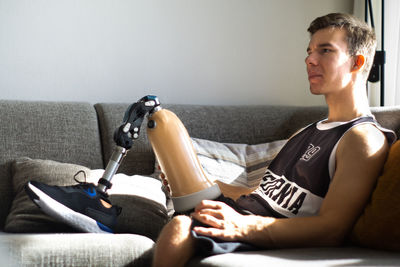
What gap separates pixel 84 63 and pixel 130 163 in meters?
0.59

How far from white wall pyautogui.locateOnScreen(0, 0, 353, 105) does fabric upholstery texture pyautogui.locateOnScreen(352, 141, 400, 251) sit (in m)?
1.46

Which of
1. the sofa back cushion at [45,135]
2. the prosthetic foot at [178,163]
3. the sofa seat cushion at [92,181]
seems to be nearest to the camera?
the prosthetic foot at [178,163]

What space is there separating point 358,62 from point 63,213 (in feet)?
3.13

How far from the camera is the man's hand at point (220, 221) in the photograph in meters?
1.39

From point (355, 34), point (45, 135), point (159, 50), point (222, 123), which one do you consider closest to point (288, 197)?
point (355, 34)

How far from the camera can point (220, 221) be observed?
1.43 meters

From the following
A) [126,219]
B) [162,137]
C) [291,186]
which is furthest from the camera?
[126,219]

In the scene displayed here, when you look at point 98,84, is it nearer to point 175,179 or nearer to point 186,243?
point 175,179

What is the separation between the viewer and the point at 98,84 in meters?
2.59

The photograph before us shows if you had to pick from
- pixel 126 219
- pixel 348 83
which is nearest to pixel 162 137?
pixel 126 219

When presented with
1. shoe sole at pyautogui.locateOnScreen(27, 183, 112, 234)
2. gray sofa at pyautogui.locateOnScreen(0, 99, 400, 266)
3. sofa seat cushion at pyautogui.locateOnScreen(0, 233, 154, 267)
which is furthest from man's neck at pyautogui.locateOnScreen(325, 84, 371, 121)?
shoe sole at pyautogui.locateOnScreen(27, 183, 112, 234)

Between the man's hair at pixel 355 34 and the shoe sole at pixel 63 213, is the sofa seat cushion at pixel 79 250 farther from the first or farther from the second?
the man's hair at pixel 355 34

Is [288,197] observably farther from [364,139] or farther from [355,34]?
[355,34]

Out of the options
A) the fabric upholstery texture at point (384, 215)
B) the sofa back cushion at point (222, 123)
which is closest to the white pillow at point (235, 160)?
the sofa back cushion at point (222, 123)
